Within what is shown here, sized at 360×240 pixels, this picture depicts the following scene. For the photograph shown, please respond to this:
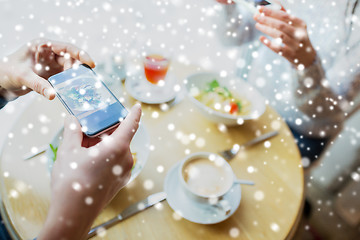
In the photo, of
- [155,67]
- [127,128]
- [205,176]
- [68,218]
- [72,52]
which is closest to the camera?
[68,218]

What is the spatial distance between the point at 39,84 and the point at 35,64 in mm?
236

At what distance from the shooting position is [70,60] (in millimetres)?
1021

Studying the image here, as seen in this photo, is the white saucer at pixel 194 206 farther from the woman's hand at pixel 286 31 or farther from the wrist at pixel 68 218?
the woman's hand at pixel 286 31

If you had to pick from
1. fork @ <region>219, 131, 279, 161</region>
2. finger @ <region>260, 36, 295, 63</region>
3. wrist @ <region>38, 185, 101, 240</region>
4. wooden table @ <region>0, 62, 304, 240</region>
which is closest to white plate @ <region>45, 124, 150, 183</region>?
wooden table @ <region>0, 62, 304, 240</region>

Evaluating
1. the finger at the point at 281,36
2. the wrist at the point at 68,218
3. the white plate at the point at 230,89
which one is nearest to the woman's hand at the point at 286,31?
the finger at the point at 281,36

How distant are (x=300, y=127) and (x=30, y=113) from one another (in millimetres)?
1289

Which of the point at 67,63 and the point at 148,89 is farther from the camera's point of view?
the point at 148,89

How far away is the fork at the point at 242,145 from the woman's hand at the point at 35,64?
592 millimetres

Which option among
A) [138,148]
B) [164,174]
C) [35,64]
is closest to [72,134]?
[138,148]

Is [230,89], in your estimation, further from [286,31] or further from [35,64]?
[35,64]

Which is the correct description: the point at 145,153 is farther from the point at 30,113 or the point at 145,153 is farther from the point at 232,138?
the point at 30,113

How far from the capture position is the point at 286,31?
1143mm

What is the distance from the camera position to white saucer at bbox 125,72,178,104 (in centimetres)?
112

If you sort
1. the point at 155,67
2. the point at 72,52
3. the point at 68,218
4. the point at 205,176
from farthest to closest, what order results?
the point at 155,67, the point at 72,52, the point at 205,176, the point at 68,218
